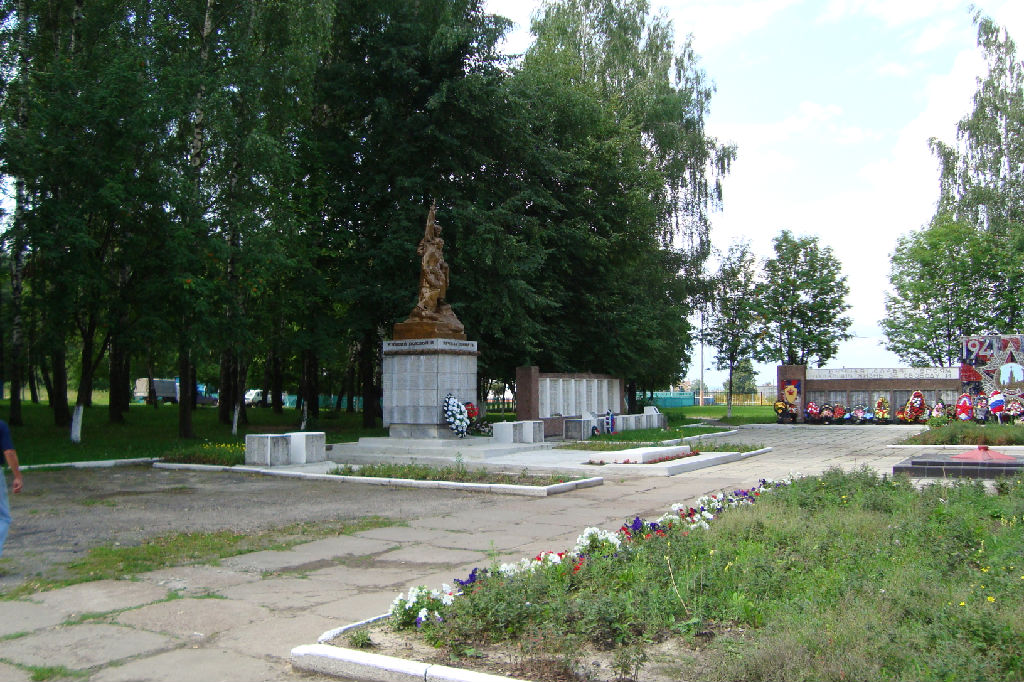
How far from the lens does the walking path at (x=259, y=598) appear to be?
511 centimetres

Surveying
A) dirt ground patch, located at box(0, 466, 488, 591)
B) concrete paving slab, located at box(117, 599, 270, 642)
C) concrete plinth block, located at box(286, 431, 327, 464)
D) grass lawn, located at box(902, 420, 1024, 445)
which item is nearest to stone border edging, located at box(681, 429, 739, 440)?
grass lawn, located at box(902, 420, 1024, 445)

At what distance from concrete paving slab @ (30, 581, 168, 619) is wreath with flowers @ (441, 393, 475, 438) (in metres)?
12.6

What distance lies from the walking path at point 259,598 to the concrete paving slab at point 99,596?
14 millimetres

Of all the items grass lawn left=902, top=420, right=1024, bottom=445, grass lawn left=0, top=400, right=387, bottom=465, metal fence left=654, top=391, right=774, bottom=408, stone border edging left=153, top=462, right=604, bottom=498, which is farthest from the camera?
metal fence left=654, top=391, right=774, bottom=408

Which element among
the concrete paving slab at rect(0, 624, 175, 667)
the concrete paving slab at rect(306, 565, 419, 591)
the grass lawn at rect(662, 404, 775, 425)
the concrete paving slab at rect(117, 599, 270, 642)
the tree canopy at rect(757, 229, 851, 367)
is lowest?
the grass lawn at rect(662, 404, 775, 425)

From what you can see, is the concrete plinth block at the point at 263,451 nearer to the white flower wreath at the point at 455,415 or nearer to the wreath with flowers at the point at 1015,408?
the white flower wreath at the point at 455,415

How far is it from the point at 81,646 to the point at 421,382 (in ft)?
47.1

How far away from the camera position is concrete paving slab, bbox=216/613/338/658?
17.4 feet

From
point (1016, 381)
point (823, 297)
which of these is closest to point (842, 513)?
point (1016, 381)

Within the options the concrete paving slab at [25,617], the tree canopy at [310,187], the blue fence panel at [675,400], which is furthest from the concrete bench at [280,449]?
the blue fence panel at [675,400]

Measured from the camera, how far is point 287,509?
11328mm

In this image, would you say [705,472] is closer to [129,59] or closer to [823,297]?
[129,59]

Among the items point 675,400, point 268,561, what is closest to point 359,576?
point 268,561

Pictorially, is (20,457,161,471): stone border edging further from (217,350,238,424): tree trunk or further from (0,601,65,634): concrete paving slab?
(217,350,238,424): tree trunk
